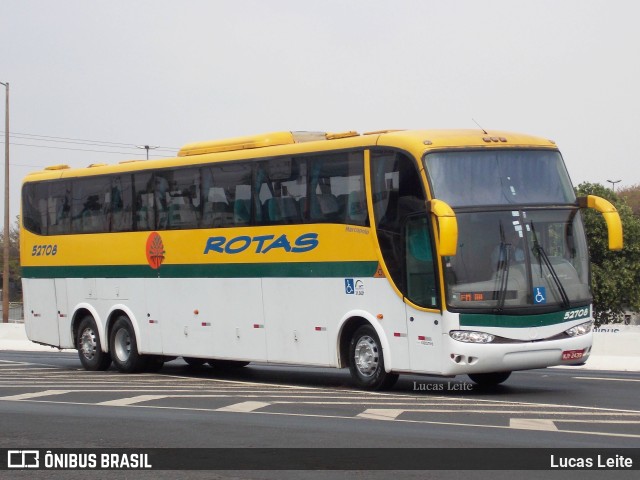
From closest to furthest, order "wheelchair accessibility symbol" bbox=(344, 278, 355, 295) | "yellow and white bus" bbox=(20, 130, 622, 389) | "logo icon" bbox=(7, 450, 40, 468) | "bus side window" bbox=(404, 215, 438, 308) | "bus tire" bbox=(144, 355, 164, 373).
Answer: "logo icon" bbox=(7, 450, 40, 468)
"yellow and white bus" bbox=(20, 130, 622, 389)
"bus side window" bbox=(404, 215, 438, 308)
"wheelchair accessibility symbol" bbox=(344, 278, 355, 295)
"bus tire" bbox=(144, 355, 164, 373)

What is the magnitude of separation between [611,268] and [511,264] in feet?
188

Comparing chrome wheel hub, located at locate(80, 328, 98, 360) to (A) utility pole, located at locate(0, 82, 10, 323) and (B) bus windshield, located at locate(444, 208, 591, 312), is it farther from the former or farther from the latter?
(A) utility pole, located at locate(0, 82, 10, 323)

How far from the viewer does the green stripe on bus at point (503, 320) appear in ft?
56.4

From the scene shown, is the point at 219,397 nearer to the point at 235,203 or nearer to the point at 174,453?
the point at 235,203

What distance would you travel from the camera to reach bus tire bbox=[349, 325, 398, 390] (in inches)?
730

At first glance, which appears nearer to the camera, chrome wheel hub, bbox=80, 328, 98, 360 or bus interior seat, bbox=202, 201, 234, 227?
bus interior seat, bbox=202, 201, 234, 227

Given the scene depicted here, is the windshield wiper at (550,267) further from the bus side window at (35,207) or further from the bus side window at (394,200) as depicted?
the bus side window at (35,207)

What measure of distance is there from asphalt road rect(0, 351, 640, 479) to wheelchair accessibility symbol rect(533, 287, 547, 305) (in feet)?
4.17

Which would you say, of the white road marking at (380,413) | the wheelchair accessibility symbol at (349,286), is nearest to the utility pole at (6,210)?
the wheelchair accessibility symbol at (349,286)

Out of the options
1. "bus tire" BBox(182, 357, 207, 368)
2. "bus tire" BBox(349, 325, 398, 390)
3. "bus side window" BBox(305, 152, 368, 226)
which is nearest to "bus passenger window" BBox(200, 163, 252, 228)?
"bus side window" BBox(305, 152, 368, 226)

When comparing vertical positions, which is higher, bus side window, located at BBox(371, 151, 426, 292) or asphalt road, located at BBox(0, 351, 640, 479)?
bus side window, located at BBox(371, 151, 426, 292)

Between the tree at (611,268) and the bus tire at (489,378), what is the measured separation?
52.8 m

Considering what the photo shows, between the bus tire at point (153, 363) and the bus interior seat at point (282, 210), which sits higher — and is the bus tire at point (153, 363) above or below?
below

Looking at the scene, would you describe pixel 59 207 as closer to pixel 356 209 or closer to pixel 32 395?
pixel 32 395
